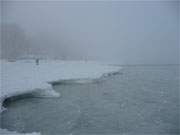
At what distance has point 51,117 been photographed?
716 centimetres

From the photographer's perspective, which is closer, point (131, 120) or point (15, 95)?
point (131, 120)

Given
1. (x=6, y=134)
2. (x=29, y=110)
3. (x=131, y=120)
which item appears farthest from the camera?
(x=29, y=110)

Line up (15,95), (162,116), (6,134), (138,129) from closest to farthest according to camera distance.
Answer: (6,134) → (138,129) → (162,116) → (15,95)

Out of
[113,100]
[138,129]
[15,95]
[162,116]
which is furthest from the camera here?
[113,100]

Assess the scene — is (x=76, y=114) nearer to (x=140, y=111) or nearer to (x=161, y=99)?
(x=140, y=111)

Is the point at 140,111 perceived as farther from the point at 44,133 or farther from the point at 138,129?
the point at 44,133

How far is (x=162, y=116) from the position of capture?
287 inches

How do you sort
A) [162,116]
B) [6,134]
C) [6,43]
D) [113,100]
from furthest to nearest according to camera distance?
[6,43], [113,100], [162,116], [6,134]

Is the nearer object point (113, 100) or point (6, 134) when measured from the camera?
point (6, 134)

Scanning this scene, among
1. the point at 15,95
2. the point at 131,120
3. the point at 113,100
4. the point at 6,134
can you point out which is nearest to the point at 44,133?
the point at 6,134

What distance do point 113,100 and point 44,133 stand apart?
448 centimetres

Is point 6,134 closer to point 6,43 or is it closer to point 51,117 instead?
point 51,117

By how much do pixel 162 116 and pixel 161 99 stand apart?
2.69 metres

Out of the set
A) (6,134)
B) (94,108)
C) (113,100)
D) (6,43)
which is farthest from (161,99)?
(6,43)
